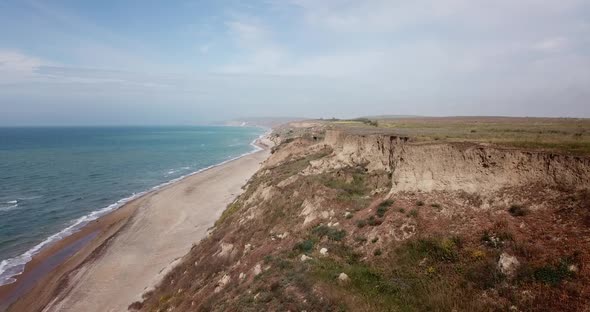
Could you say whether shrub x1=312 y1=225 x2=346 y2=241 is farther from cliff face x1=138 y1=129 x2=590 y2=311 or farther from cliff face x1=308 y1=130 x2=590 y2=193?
cliff face x1=308 y1=130 x2=590 y2=193

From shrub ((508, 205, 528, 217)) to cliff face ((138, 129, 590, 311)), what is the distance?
4 centimetres

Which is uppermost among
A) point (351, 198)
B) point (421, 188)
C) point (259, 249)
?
point (421, 188)

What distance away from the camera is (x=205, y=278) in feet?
63.2

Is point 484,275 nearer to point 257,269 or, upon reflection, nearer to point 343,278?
point 343,278

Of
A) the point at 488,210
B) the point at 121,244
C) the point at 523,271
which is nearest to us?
the point at 523,271

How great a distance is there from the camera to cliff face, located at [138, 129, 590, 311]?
33.8ft

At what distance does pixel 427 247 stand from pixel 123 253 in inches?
1063

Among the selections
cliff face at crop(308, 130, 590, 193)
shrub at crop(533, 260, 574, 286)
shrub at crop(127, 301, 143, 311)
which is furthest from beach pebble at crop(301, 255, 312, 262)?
shrub at crop(127, 301, 143, 311)

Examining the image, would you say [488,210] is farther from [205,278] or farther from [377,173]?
[205,278]

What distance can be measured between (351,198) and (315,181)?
17.6 ft

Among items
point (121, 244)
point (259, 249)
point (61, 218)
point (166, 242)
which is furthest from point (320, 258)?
point (61, 218)

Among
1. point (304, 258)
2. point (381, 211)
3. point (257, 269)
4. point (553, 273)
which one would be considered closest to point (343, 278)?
point (304, 258)

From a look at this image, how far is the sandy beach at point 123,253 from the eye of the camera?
22656 mm

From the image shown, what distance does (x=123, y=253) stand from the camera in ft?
95.9
